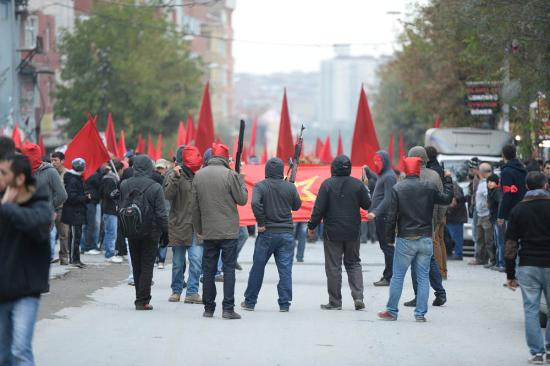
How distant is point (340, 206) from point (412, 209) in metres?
1.25

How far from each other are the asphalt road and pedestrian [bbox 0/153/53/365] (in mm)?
2278

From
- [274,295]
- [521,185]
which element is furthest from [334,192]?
[521,185]

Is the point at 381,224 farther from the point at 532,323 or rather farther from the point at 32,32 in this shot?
the point at 32,32

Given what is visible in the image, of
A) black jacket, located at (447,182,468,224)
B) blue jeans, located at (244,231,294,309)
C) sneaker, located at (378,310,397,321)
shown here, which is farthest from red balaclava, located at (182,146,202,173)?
black jacket, located at (447,182,468,224)

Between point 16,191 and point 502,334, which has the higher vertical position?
point 16,191

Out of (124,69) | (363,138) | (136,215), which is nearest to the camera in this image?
(136,215)

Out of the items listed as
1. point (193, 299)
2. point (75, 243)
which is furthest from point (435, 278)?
point (75, 243)

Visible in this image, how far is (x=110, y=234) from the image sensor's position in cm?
2353

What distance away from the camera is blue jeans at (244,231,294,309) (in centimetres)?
1502

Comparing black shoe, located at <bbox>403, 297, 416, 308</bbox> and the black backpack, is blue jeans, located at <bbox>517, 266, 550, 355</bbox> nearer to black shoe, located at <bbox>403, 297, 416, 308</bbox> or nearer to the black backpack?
black shoe, located at <bbox>403, 297, 416, 308</bbox>

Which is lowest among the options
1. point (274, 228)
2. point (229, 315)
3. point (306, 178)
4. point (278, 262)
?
point (229, 315)

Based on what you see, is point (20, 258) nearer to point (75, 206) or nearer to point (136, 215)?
point (136, 215)

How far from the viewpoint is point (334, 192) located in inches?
597

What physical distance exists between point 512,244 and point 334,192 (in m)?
4.06
